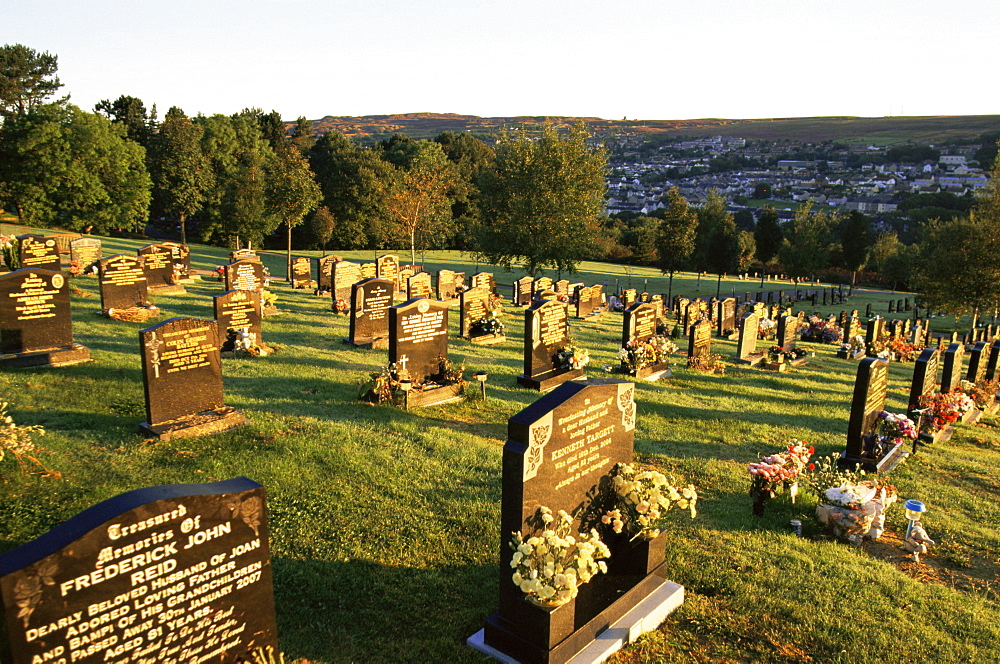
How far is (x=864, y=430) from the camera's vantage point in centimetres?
1045

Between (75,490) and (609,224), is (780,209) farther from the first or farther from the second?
(75,490)

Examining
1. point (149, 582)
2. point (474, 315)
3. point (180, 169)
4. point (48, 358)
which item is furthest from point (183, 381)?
point (180, 169)

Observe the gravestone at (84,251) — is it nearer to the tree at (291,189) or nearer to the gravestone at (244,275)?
the gravestone at (244,275)

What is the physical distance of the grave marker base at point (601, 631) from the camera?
5.11 metres

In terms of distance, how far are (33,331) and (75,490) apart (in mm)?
6750

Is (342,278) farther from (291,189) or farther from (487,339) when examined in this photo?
(291,189)

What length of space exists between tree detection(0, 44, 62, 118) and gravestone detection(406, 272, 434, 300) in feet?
163

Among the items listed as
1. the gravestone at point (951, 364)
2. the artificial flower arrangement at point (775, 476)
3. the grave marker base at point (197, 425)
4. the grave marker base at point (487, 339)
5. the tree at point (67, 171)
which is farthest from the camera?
the tree at point (67, 171)

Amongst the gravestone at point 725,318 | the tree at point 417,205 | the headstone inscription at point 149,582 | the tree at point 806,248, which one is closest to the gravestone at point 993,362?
the gravestone at point 725,318

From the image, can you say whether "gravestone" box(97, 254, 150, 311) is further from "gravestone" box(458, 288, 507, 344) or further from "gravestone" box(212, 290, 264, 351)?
"gravestone" box(458, 288, 507, 344)

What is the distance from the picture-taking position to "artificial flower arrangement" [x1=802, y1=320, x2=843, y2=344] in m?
27.3

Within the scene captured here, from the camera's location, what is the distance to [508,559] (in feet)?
17.3

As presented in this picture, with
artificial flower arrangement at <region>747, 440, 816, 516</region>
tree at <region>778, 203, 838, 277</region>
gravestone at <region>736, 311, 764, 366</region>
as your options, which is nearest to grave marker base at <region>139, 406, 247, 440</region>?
artificial flower arrangement at <region>747, 440, 816, 516</region>

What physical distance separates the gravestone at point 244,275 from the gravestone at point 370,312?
5.95 m
